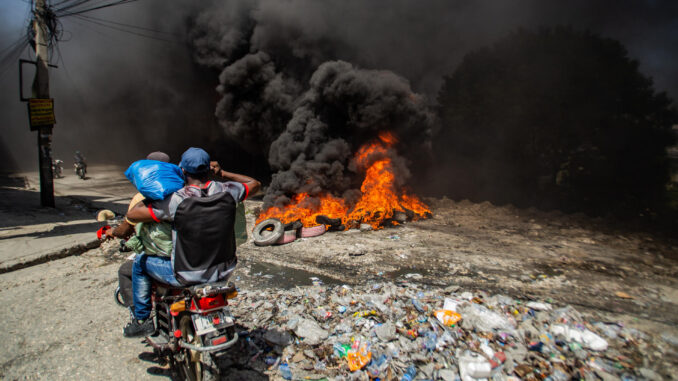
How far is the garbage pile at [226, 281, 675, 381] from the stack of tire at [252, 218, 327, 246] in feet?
10.8

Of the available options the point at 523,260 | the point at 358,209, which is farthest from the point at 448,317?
the point at 358,209

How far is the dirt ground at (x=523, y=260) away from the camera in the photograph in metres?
4.73

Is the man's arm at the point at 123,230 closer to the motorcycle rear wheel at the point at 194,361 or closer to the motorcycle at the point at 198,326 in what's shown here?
the motorcycle at the point at 198,326

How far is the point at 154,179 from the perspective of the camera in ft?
7.75

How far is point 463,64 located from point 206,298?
16.5m

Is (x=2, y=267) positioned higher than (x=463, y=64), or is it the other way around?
(x=463, y=64)

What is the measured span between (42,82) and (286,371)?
1098 cm

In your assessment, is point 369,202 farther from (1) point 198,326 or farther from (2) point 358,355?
(1) point 198,326

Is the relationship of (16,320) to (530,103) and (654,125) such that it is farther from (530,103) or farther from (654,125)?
(654,125)

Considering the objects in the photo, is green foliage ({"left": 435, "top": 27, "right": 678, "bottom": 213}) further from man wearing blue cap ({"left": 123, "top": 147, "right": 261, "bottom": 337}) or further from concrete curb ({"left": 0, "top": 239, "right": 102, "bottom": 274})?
concrete curb ({"left": 0, "top": 239, "right": 102, "bottom": 274})

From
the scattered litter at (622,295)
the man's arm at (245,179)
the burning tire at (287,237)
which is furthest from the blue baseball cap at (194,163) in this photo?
the scattered litter at (622,295)

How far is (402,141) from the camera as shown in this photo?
41.0ft

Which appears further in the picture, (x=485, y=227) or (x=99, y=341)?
(x=485, y=227)

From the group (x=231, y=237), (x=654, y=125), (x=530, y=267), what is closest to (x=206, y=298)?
(x=231, y=237)
